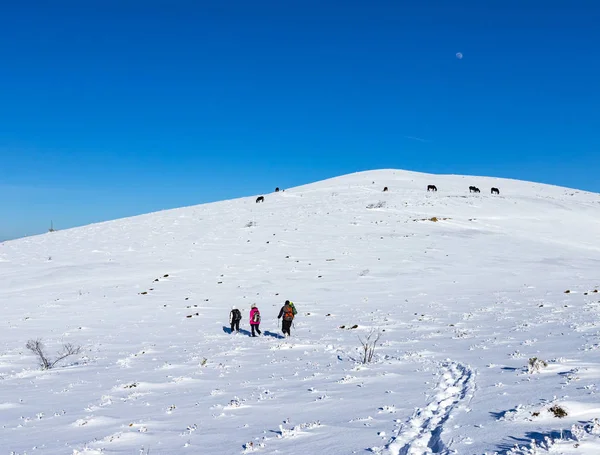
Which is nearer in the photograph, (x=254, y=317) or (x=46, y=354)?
(x=46, y=354)

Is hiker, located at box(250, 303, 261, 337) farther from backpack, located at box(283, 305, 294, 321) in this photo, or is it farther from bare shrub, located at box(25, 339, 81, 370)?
bare shrub, located at box(25, 339, 81, 370)

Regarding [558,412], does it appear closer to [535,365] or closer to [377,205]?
[535,365]

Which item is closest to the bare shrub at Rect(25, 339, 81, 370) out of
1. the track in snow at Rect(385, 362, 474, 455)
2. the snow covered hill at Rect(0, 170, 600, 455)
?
the snow covered hill at Rect(0, 170, 600, 455)

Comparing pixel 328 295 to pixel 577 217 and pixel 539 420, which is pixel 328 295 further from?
pixel 577 217

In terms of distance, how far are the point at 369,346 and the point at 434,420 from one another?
7955mm

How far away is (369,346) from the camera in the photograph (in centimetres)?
1592

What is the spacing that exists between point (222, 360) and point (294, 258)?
23.6 m

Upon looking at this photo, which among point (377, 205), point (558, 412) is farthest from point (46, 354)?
point (377, 205)

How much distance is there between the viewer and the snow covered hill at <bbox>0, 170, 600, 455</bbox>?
810 centimetres

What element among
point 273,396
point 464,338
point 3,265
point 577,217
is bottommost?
point 273,396

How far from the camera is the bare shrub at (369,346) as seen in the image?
13964 mm

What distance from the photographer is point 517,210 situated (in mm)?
56781

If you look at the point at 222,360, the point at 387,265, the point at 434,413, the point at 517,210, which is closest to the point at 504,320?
the point at 222,360

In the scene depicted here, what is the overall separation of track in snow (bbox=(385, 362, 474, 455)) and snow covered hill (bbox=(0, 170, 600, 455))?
0.17 feet
